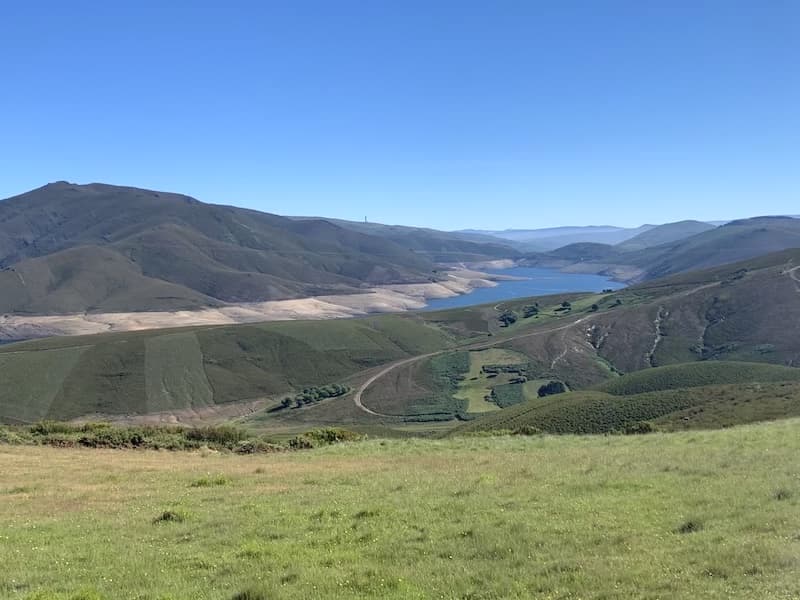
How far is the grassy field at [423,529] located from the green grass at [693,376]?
224ft

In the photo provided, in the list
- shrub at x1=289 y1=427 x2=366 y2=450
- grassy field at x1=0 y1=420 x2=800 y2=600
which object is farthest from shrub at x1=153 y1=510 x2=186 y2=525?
shrub at x1=289 y1=427 x2=366 y2=450

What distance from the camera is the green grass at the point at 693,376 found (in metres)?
84.5

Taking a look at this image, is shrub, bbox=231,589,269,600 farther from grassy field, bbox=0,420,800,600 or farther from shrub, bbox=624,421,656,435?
shrub, bbox=624,421,656,435

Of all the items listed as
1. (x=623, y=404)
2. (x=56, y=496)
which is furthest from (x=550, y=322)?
(x=56, y=496)

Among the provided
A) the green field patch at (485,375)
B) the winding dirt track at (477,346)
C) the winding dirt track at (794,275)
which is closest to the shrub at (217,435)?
the winding dirt track at (477,346)

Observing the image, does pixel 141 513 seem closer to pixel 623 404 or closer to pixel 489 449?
pixel 489 449

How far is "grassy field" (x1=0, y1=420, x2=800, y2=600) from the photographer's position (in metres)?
9.81

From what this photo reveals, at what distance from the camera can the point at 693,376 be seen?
290ft

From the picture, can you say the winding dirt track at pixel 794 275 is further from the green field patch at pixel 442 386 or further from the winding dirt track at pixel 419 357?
the green field patch at pixel 442 386

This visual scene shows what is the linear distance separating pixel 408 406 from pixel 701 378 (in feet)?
146

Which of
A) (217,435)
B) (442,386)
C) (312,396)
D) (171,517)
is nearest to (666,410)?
(217,435)

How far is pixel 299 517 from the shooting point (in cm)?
1463

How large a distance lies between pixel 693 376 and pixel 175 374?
300ft

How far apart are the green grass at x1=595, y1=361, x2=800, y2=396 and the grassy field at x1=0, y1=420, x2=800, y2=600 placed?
6828cm
